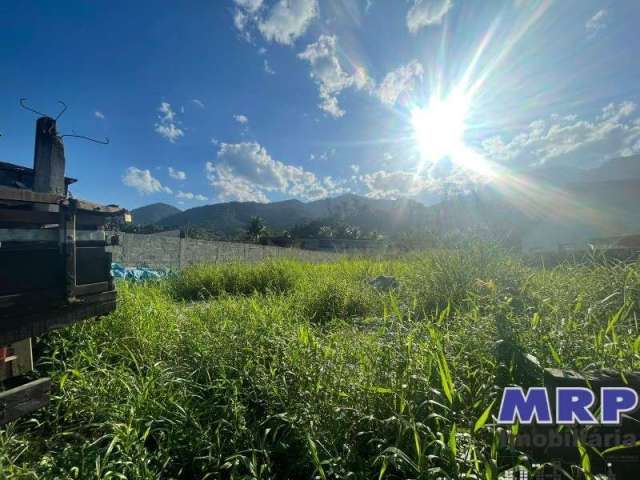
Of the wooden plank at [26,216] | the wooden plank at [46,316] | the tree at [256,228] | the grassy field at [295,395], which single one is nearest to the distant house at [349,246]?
the grassy field at [295,395]

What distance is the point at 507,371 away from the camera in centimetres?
166

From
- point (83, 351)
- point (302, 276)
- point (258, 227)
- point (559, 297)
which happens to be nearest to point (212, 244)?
point (302, 276)

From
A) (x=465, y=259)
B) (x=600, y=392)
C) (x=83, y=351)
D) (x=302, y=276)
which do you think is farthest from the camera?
(x=302, y=276)

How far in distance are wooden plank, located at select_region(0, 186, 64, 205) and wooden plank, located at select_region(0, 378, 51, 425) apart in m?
1.12

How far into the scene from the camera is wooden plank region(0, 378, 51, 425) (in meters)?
1.57

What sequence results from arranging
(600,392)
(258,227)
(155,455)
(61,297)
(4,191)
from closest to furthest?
1. (600,392)
2. (155,455)
3. (4,191)
4. (61,297)
5. (258,227)

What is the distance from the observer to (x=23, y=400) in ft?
5.40

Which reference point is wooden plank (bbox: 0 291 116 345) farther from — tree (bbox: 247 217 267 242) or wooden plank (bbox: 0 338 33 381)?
tree (bbox: 247 217 267 242)

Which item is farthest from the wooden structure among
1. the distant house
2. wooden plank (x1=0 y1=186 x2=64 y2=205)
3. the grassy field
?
the distant house

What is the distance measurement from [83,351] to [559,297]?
165 inches

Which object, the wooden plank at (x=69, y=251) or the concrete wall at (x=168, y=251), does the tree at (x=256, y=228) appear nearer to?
the concrete wall at (x=168, y=251)

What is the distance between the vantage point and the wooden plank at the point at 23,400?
1572 millimetres

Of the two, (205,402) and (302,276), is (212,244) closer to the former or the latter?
(302,276)

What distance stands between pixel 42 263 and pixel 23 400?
83 centimetres
